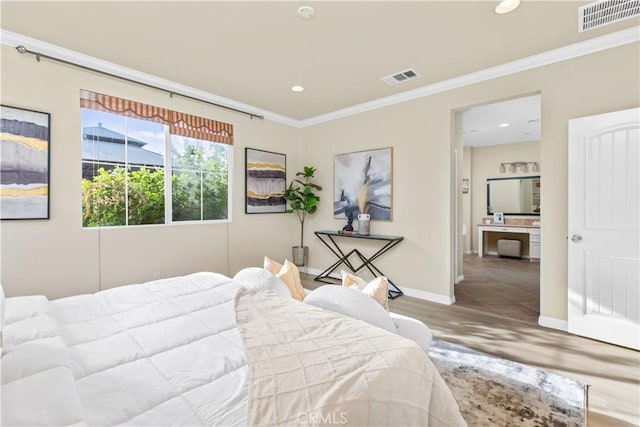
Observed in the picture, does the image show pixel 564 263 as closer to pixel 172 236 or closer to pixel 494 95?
pixel 494 95

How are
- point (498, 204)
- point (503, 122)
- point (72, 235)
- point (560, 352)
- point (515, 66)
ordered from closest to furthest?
1. point (560, 352)
2. point (72, 235)
3. point (515, 66)
4. point (503, 122)
5. point (498, 204)

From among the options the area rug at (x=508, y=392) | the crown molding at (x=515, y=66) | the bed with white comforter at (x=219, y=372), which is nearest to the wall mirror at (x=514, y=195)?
the crown molding at (x=515, y=66)

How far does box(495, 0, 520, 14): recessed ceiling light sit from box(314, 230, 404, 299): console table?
98.0 inches

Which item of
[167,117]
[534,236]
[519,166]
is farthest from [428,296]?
[519,166]

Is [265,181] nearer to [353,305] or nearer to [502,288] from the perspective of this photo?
[353,305]

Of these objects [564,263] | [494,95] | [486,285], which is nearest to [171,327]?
[564,263]

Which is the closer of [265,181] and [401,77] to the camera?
[401,77]

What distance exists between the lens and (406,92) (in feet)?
12.3

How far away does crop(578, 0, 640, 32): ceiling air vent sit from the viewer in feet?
7.01

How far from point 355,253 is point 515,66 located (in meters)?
2.99

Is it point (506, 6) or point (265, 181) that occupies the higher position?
point (506, 6)

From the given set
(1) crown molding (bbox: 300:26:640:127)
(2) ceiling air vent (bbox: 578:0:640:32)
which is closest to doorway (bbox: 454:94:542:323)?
(1) crown molding (bbox: 300:26:640:127)

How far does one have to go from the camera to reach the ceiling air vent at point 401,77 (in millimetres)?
3213

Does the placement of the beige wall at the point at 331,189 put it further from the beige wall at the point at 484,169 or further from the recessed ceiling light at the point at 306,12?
the beige wall at the point at 484,169
